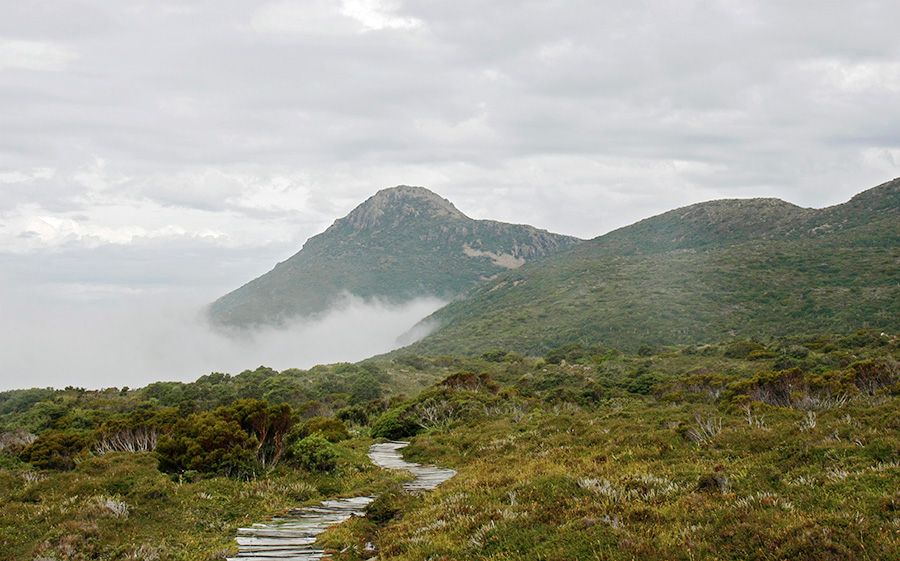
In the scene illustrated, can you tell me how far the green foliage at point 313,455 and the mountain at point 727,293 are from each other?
77795 millimetres

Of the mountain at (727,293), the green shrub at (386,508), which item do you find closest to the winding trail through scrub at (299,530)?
the green shrub at (386,508)

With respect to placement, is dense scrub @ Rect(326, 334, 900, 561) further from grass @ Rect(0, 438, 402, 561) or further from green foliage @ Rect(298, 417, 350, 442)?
green foliage @ Rect(298, 417, 350, 442)

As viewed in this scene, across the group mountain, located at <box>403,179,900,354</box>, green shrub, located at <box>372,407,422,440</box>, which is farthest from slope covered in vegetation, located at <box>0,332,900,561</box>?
mountain, located at <box>403,179,900,354</box>

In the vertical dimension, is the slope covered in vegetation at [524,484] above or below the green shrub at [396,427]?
above

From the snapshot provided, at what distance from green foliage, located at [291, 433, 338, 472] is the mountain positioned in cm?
7779

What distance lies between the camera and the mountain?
9088 centimetres

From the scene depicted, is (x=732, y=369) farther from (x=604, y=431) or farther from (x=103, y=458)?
(x=103, y=458)

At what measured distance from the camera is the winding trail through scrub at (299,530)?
9.72m

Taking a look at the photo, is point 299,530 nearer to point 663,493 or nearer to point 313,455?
point 313,455

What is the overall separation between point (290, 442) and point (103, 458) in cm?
558

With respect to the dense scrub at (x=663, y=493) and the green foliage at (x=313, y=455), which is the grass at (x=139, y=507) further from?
the dense scrub at (x=663, y=493)

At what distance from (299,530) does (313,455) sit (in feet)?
22.6

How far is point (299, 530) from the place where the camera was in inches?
442

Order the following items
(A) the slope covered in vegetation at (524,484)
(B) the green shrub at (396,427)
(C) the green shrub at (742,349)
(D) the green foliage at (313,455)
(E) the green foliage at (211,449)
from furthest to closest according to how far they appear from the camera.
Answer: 1. (C) the green shrub at (742,349)
2. (B) the green shrub at (396,427)
3. (D) the green foliage at (313,455)
4. (E) the green foliage at (211,449)
5. (A) the slope covered in vegetation at (524,484)
